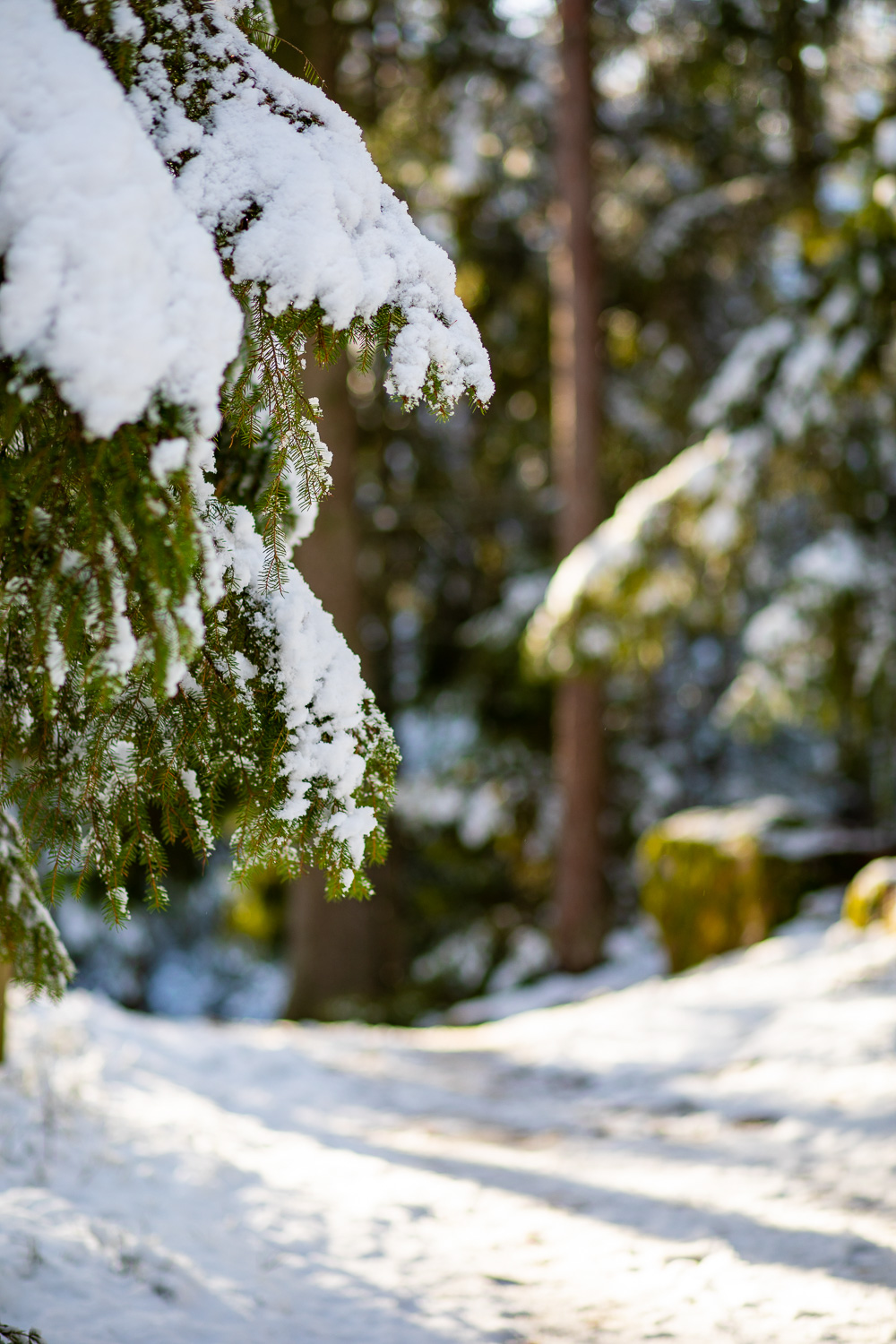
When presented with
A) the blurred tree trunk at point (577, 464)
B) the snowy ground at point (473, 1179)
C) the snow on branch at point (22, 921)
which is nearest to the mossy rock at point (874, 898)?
the snowy ground at point (473, 1179)

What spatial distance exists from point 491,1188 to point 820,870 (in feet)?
15.0

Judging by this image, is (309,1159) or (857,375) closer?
(309,1159)

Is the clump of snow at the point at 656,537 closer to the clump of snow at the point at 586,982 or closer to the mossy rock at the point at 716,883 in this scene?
the mossy rock at the point at 716,883

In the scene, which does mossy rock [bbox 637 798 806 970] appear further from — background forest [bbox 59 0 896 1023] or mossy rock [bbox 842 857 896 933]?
mossy rock [bbox 842 857 896 933]

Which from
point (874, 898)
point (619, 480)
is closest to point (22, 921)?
point (874, 898)

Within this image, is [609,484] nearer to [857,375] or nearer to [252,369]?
[857,375]

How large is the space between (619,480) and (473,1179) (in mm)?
7919

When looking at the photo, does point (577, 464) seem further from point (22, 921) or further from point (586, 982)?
point (22, 921)

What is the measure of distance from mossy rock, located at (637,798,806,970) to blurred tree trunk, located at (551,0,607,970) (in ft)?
2.37

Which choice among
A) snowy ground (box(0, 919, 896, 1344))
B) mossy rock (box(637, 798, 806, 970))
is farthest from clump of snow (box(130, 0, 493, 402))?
mossy rock (box(637, 798, 806, 970))

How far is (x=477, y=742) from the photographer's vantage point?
34.8ft

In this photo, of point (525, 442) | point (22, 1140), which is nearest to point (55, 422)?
point (22, 1140)

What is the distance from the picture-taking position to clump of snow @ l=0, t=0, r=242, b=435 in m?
1.59

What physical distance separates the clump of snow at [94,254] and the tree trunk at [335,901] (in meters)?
7.28
